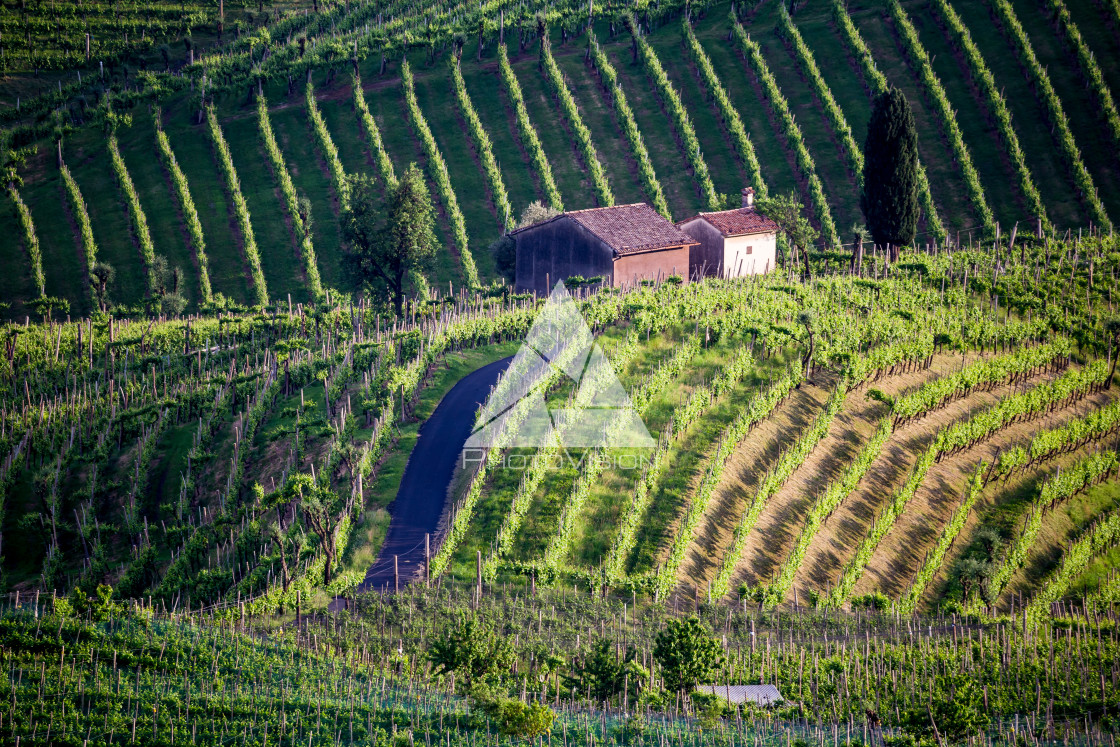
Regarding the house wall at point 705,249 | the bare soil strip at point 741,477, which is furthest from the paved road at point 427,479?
the house wall at point 705,249

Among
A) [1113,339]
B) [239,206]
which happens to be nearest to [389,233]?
[239,206]

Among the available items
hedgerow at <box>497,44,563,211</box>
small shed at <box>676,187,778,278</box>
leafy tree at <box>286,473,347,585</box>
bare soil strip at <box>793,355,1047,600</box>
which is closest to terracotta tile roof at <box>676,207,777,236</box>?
small shed at <box>676,187,778,278</box>

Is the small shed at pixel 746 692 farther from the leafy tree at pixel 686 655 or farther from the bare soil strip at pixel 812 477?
the bare soil strip at pixel 812 477

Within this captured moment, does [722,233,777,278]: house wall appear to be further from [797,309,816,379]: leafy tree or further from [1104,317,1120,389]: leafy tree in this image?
[1104,317,1120,389]: leafy tree

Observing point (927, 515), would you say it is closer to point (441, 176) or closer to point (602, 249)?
point (602, 249)

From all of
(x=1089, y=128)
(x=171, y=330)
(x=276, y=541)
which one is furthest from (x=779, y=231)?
(x=276, y=541)

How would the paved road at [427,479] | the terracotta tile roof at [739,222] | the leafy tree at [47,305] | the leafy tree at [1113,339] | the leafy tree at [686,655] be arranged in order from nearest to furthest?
the leafy tree at [686,655] → the paved road at [427,479] → the leafy tree at [1113,339] → the leafy tree at [47,305] → the terracotta tile roof at [739,222]
